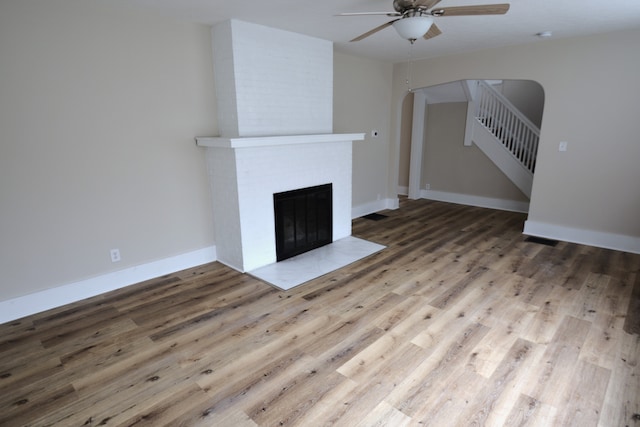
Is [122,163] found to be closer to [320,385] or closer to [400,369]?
[320,385]

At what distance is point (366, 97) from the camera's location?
5.39 m

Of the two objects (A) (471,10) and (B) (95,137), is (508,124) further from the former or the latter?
(B) (95,137)

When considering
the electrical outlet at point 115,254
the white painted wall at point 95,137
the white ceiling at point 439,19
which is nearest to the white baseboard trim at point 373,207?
the white ceiling at point 439,19

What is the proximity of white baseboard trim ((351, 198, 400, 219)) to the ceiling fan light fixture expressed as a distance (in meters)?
3.53

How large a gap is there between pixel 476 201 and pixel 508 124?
1486 mm

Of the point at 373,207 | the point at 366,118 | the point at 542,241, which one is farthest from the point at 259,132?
the point at 542,241

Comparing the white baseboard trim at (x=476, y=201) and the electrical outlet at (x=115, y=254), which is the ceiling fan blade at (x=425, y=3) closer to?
the electrical outlet at (x=115, y=254)

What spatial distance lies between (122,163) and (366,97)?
12.0 feet

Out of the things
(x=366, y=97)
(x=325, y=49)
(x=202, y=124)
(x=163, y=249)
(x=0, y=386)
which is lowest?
(x=0, y=386)

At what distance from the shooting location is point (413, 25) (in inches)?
86.4

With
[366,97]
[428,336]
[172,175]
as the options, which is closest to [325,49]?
[366,97]

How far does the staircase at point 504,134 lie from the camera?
5.93m

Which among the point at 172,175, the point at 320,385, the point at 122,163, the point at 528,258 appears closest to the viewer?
the point at 320,385

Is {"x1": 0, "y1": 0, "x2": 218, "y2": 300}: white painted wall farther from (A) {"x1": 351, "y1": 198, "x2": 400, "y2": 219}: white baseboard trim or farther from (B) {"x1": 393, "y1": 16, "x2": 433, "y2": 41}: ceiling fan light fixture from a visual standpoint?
(A) {"x1": 351, "y1": 198, "x2": 400, "y2": 219}: white baseboard trim
